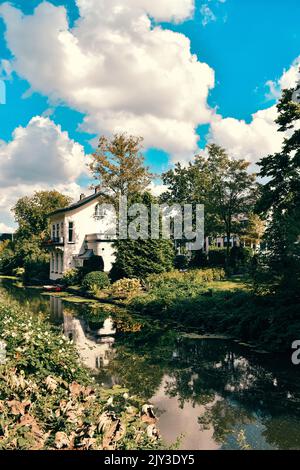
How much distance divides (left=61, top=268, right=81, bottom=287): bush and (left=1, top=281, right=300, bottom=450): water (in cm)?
2010

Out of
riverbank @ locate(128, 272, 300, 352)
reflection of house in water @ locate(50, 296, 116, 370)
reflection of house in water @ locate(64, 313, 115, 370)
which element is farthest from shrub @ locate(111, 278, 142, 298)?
reflection of house in water @ locate(64, 313, 115, 370)

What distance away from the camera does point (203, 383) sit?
10727mm

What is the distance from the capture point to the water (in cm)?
773

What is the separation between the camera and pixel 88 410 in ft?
23.3

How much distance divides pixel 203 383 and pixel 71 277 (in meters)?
29.5

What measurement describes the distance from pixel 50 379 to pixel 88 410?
1.23 meters

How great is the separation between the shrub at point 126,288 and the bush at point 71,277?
874 centimetres

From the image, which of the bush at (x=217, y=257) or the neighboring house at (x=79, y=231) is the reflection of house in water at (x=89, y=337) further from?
the bush at (x=217, y=257)

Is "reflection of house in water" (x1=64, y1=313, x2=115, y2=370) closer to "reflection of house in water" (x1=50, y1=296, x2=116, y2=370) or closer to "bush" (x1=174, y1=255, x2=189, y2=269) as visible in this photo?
"reflection of house in water" (x1=50, y1=296, x2=116, y2=370)

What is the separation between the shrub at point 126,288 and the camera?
2784cm

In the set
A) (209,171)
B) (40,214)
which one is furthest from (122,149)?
(40,214)

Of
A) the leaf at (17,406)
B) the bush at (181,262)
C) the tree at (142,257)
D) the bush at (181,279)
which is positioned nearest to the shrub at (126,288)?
the bush at (181,279)

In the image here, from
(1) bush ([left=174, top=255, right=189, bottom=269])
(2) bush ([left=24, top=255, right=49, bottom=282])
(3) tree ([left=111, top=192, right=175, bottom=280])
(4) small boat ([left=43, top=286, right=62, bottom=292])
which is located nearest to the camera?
(3) tree ([left=111, top=192, right=175, bottom=280])
